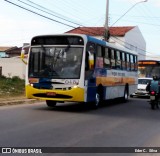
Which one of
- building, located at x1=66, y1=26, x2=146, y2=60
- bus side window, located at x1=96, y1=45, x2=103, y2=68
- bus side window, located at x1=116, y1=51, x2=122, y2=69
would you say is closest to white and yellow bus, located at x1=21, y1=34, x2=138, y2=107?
bus side window, located at x1=96, y1=45, x2=103, y2=68

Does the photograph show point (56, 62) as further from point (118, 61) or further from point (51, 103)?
point (118, 61)

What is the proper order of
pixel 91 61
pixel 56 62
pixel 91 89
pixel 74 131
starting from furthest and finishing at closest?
pixel 91 89 → pixel 91 61 → pixel 56 62 → pixel 74 131

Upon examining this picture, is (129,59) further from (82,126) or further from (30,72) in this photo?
(82,126)

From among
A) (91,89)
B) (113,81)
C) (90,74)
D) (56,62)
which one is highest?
(56,62)

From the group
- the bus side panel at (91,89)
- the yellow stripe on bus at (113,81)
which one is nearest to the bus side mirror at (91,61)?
the bus side panel at (91,89)

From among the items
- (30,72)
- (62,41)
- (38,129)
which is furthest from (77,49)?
(38,129)

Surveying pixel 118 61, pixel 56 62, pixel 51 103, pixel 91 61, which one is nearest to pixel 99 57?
pixel 91 61

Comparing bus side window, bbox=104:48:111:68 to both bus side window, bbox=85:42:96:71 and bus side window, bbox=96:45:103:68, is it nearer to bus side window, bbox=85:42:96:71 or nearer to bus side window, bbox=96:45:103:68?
bus side window, bbox=96:45:103:68

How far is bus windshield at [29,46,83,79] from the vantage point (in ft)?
55.9

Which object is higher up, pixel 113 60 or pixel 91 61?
pixel 113 60

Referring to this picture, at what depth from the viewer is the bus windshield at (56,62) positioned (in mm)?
17047

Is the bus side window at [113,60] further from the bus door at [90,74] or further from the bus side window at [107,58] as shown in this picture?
the bus door at [90,74]

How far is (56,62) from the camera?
17.2 meters

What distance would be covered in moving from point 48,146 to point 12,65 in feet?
156
